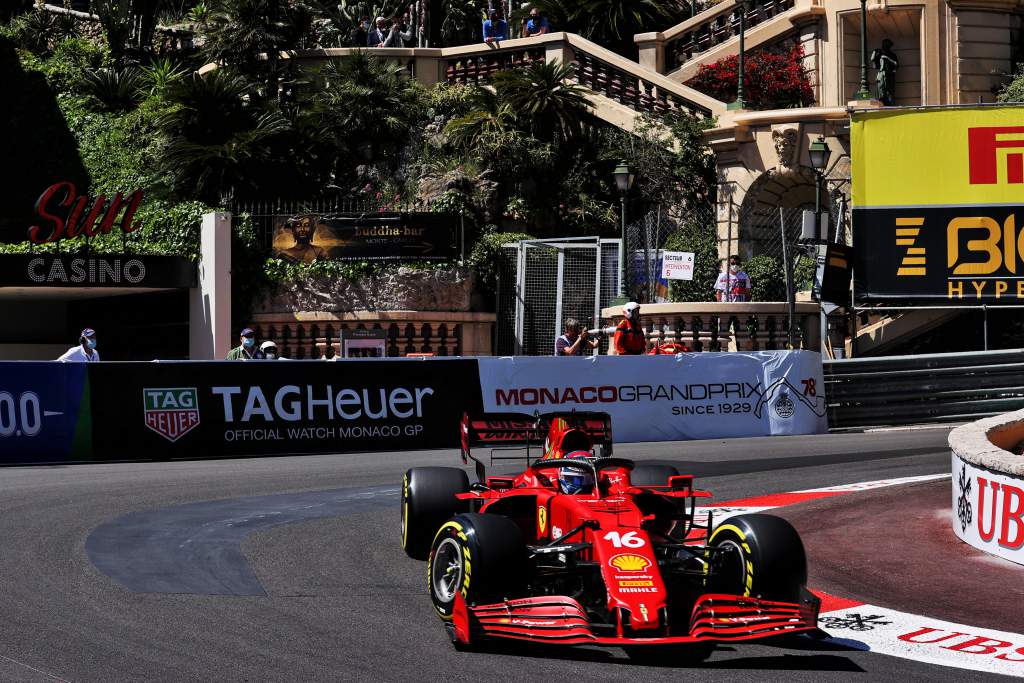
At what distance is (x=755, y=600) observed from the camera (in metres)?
7.55

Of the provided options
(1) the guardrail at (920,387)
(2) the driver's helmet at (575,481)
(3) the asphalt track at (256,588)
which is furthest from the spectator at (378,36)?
(2) the driver's helmet at (575,481)

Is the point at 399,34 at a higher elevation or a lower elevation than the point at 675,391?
higher

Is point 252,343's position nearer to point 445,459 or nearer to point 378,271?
point 445,459

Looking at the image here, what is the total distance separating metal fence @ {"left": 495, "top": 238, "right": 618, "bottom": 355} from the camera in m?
27.1

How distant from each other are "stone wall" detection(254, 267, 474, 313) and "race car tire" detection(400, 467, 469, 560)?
20.2m

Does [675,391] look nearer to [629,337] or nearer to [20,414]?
[629,337]

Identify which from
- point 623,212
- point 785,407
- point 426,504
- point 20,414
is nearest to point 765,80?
point 623,212

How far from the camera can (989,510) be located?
1075cm

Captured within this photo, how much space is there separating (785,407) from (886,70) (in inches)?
632

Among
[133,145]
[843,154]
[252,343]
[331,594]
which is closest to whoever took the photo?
[331,594]

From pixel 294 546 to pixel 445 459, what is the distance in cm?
686

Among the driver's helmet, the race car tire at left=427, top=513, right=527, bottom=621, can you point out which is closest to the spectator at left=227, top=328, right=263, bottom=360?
the driver's helmet

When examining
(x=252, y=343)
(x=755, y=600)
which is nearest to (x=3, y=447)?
(x=252, y=343)

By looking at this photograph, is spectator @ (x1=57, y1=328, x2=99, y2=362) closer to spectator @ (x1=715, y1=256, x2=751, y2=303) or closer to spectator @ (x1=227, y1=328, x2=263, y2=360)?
spectator @ (x1=227, y1=328, x2=263, y2=360)
